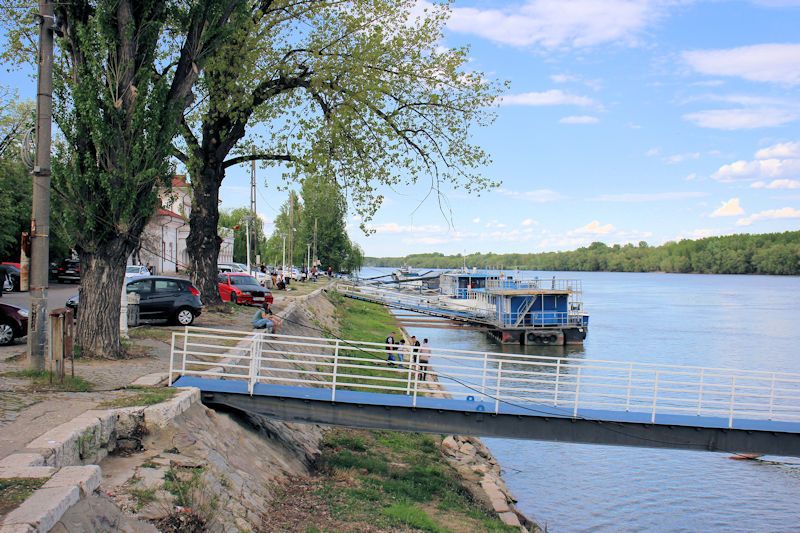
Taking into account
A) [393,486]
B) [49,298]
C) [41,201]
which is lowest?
[393,486]

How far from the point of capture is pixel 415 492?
12.6 m

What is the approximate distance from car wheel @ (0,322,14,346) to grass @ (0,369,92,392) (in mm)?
5070

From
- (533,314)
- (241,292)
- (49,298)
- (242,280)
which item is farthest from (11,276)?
(533,314)

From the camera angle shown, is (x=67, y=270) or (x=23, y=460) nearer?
(x=23, y=460)

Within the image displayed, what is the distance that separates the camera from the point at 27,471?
6918 millimetres

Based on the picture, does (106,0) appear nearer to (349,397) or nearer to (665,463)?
(349,397)

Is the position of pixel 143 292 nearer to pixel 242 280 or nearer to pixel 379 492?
pixel 379 492

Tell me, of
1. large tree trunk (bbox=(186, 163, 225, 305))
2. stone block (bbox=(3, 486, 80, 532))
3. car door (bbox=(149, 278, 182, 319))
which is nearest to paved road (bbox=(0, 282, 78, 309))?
large tree trunk (bbox=(186, 163, 225, 305))

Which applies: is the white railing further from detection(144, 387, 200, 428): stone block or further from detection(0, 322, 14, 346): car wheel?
detection(0, 322, 14, 346): car wheel

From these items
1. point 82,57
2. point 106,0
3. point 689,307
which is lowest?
point 689,307

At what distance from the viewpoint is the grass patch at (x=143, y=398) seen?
10.2m

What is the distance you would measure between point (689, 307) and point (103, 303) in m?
83.0

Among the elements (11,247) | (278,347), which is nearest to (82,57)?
(278,347)

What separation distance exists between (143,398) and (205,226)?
48.4 ft
